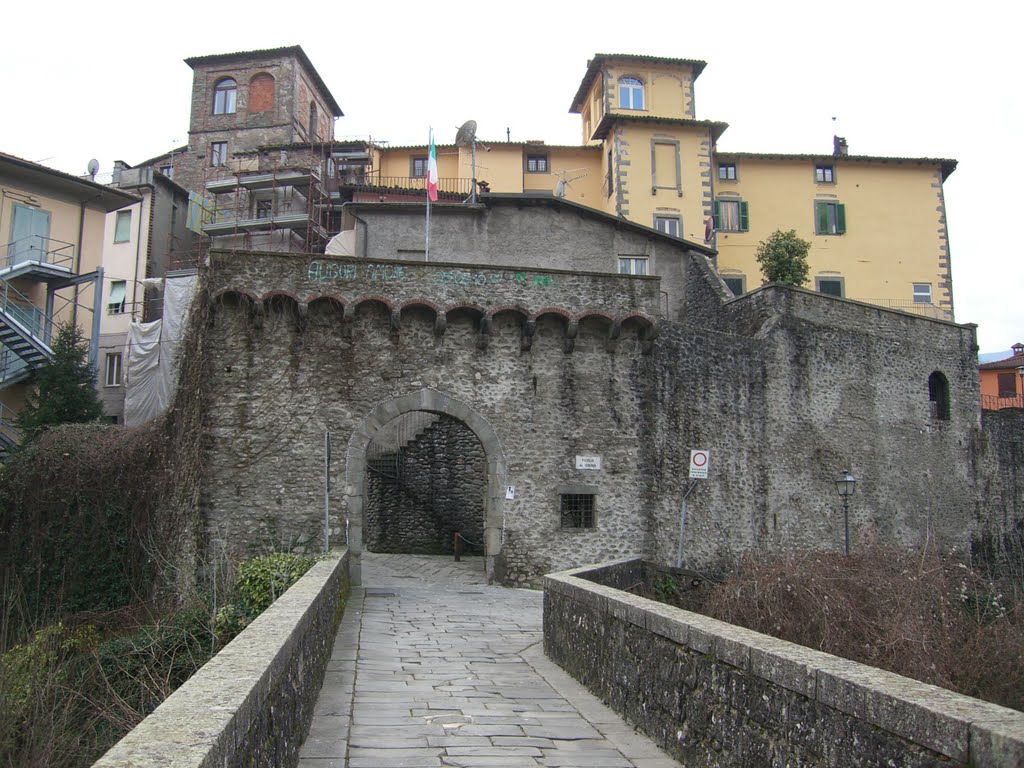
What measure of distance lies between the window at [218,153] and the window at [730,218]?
23393 mm

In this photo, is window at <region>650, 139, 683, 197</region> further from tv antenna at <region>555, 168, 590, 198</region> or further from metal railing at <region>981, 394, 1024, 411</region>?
metal railing at <region>981, 394, 1024, 411</region>

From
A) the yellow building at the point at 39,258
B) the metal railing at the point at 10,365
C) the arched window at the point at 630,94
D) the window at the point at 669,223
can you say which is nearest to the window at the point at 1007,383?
the window at the point at 669,223

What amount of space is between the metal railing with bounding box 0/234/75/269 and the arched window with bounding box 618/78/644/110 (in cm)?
2041

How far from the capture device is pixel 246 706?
3637 mm

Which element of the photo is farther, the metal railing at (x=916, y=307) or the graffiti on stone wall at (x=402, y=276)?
the metal railing at (x=916, y=307)

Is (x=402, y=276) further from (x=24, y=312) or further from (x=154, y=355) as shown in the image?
(x=154, y=355)

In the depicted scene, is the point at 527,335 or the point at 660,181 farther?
the point at 660,181

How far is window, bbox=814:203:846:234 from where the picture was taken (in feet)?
108

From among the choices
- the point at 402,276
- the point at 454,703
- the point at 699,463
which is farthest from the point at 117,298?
the point at 454,703

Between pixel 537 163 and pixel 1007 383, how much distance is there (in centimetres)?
2818

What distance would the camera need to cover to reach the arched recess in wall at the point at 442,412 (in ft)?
50.8

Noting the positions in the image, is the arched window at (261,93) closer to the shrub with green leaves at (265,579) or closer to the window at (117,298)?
the window at (117,298)

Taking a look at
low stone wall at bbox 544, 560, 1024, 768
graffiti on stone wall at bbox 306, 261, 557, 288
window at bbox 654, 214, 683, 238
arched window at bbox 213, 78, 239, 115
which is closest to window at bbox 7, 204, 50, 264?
graffiti on stone wall at bbox 306, 261, 557, 288

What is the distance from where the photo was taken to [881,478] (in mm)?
22219
